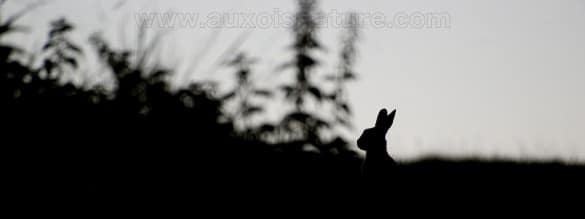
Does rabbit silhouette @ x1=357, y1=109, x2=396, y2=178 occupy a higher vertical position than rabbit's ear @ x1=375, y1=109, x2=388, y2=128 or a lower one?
lower

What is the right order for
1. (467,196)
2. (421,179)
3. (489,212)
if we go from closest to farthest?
(489,212), (467,196), (421,179)

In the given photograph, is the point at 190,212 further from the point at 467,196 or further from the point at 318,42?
the point at 318,42

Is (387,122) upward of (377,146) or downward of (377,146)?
upward

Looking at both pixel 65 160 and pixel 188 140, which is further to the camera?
pixel 188 140

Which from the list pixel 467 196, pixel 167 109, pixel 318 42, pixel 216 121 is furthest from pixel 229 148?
pixel 318 42

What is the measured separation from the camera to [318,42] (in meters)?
7.91

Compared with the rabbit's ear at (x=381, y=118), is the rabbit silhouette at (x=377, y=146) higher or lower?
lower

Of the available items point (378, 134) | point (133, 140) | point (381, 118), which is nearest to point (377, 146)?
point (378, 134)

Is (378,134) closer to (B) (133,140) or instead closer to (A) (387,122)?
(A) (387,122)

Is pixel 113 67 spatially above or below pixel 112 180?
above

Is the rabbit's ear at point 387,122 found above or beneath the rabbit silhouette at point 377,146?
above

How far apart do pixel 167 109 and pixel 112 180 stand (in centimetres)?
47

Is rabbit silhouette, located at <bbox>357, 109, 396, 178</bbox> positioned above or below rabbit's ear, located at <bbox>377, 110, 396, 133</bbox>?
below

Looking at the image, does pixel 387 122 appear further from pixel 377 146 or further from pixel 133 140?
pixel 133 140
